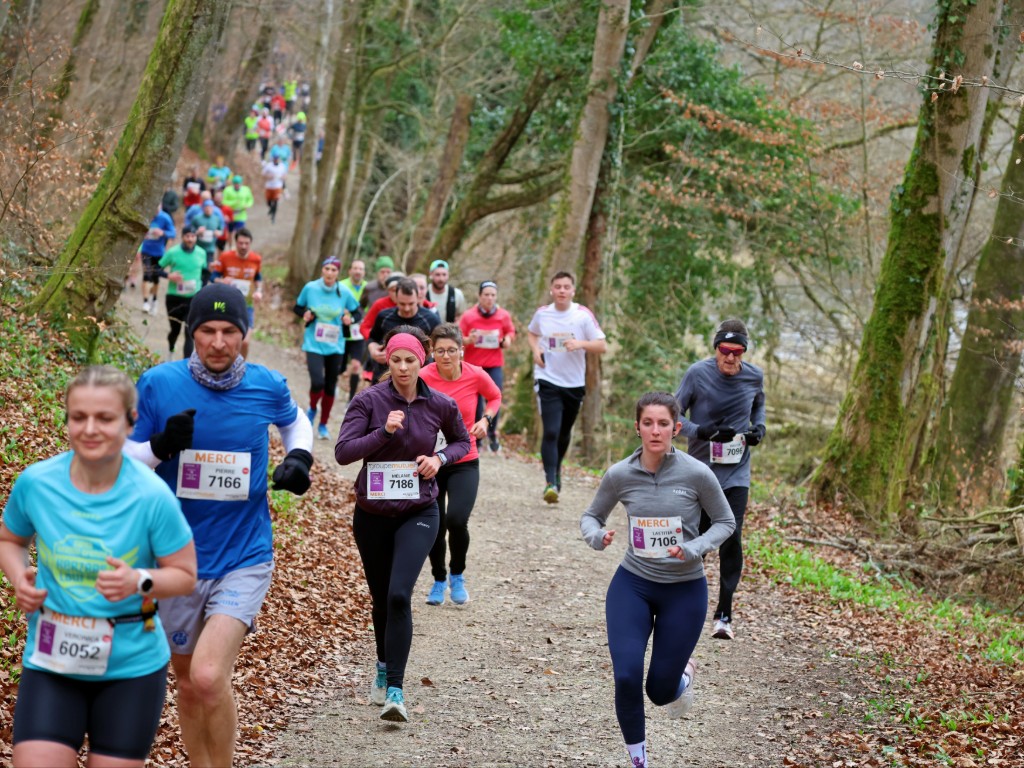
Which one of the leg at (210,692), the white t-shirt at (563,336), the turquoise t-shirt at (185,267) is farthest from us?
the turquoise t-shirt at (185,267)

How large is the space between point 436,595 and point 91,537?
18.8 ft

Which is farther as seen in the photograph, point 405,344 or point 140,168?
point 140,168

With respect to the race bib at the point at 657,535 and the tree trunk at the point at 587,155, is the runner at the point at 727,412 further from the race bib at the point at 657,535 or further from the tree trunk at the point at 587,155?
the tree trunk at the point at 587,155

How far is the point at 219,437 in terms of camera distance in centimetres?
478

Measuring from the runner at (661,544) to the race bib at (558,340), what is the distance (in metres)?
5.79

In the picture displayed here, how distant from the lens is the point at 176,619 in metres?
A: 4.72

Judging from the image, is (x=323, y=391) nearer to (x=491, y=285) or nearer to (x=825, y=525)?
(x=491, y=285)

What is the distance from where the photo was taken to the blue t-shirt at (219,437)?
4738 millimetres

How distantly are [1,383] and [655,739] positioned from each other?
6473 mm

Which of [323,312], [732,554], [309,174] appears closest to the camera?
[732,554]

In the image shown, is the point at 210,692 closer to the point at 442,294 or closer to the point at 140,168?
the point at 140,168

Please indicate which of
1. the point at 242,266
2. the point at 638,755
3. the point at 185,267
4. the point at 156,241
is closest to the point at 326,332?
the point at 185,267

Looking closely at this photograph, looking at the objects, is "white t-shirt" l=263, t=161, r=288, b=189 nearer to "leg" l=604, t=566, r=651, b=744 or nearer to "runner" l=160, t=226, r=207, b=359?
"runner" l=160, t=226, r=207, b=359

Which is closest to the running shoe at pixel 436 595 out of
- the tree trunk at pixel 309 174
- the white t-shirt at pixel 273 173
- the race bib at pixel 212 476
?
the race bib at pixel 212 476
